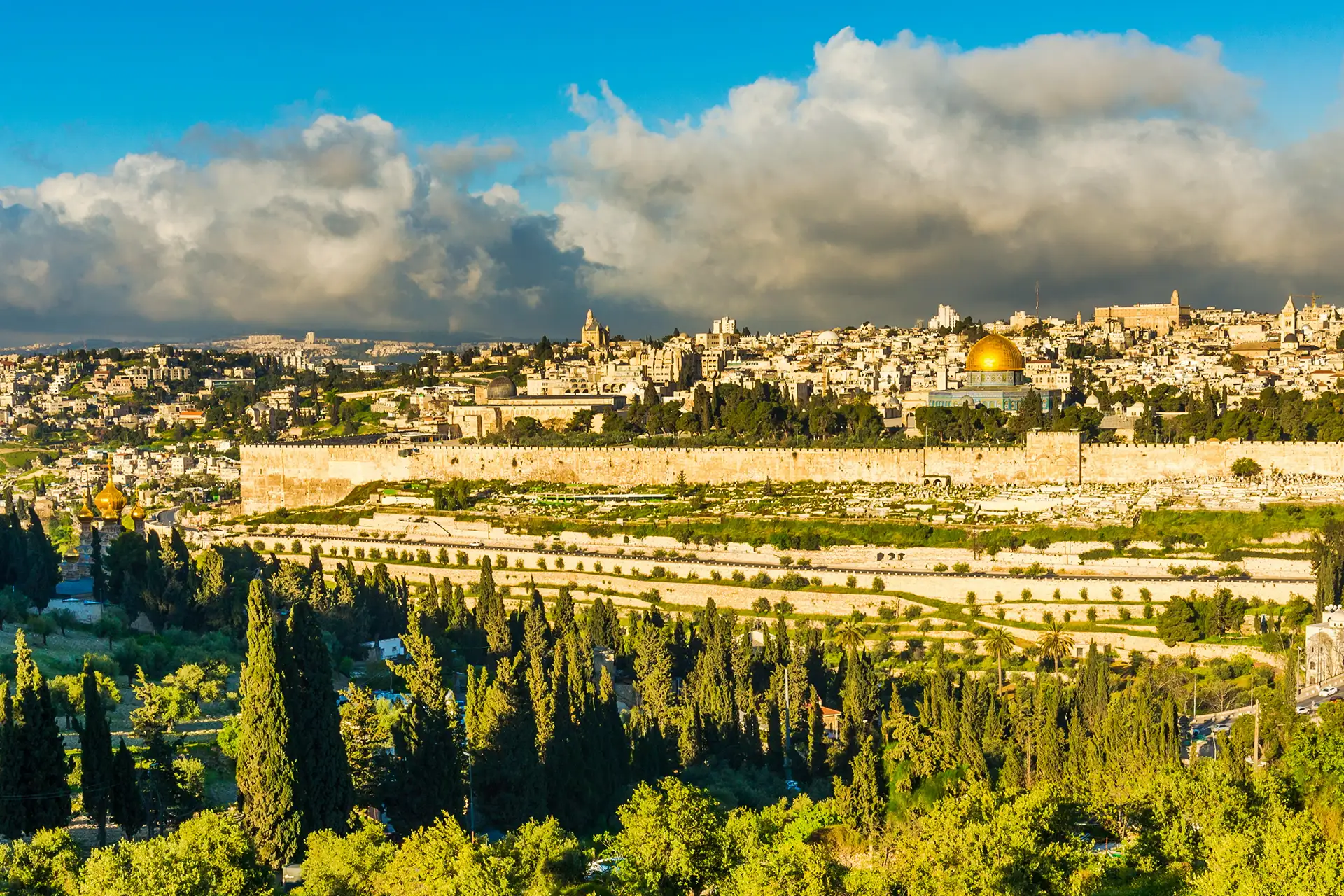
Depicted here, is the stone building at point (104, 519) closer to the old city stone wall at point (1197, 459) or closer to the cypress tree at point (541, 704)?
the cypress tree at point (541, 704)

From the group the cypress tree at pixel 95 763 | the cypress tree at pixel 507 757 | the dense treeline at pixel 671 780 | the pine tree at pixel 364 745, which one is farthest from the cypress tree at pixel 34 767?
the cypress tree at pixel 507 757

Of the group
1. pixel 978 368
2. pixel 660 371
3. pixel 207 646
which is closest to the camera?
pixel 207 646

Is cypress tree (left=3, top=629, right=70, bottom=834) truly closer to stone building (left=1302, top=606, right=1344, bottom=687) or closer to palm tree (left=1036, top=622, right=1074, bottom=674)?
palm tree (left=1036, top=622, right=1074, bottom=674)

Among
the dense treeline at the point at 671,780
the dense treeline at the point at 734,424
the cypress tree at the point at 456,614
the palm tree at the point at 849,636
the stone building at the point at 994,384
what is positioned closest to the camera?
the dense treeline at the point at 671,780

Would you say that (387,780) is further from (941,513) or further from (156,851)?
(941,513)

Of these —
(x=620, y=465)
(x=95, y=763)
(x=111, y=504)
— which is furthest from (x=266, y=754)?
(x=620, y=465)

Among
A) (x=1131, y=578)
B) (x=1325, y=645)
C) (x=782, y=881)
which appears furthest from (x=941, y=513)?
(x=782, y=881)

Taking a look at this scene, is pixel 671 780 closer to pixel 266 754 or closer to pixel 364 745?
pixel 266 754
